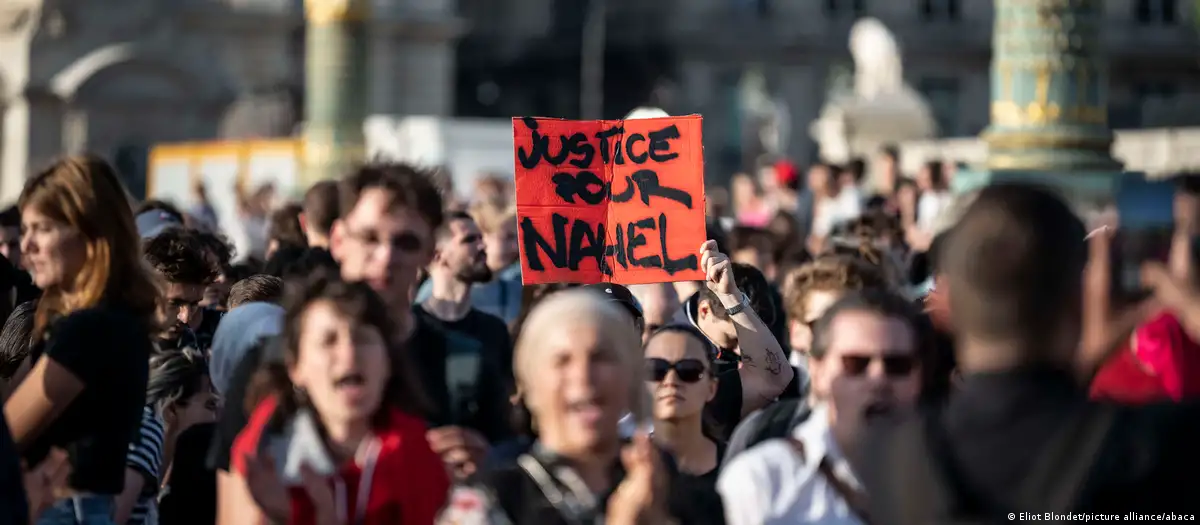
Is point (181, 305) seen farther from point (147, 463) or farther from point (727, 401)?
point (727, 401)

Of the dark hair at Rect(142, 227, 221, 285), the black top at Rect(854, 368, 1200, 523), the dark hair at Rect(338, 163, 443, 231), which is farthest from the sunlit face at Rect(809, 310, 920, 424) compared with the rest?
the dark hair at Rect(142, 227, 221, 285)

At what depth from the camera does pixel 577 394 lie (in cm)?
475

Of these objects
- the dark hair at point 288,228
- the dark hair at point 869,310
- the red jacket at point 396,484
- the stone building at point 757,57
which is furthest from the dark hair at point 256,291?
the stone building at point 757,57

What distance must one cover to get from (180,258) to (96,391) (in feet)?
8.11

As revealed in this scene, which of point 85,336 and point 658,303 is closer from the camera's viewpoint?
point 85,336

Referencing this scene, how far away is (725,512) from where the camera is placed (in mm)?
4961

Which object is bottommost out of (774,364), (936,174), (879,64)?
(774,364)

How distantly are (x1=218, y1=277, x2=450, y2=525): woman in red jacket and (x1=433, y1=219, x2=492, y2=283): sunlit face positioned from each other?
2.78 meters

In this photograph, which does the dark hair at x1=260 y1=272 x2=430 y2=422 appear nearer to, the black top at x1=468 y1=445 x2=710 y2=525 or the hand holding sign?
the black top at x1=468 y1=445 x2=710 y2=525

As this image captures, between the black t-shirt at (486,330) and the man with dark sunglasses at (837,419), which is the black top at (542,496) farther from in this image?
the black t-shirt at (486,330)

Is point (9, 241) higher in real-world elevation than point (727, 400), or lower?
higher

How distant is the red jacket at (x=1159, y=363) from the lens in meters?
6.57

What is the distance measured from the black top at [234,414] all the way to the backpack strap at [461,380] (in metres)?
0.48

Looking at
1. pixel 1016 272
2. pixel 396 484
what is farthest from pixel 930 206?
pixel 1016 272
